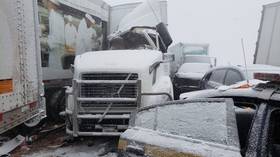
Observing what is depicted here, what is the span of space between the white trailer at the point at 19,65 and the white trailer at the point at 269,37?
7.65 m

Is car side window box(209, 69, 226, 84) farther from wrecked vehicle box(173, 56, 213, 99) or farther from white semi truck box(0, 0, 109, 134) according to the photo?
white semi truck box(0, 0, 109, 134)

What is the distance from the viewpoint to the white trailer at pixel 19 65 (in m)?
3.72

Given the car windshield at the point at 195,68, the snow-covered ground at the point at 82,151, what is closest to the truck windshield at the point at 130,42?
the snow-covered ground at the point at 82,151

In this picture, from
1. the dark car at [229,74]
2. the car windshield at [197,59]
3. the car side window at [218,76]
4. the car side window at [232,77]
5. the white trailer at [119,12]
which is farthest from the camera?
the car windshield at [197,59]

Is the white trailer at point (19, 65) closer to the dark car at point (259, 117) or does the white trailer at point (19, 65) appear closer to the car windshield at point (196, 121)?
the car windshield at point (196, 121)

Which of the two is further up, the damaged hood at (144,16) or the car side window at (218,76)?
the damaged hood at (144,16)

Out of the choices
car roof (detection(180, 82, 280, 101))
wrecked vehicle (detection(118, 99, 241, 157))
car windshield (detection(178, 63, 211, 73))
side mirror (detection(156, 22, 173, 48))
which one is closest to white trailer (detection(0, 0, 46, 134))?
wrecked vehicle (detection(118, 99, 241, 157))

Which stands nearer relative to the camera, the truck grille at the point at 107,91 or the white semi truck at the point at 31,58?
the white semi truck at the point at 31,58

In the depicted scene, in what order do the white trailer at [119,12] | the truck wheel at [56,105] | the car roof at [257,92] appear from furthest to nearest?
the white trailer at [119,12] → the truck wheel at [56,105] → the car roof at [257,92]

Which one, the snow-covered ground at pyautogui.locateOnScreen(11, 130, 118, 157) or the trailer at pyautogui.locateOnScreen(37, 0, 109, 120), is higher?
the trailer at pyautogui.locateOnScreen(37, 0, 109, 120)

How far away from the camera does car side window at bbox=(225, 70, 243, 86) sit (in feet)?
25.5

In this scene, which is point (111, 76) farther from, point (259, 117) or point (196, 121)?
point (259, 117)

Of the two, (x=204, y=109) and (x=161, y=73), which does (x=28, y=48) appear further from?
(x=161, y=73)

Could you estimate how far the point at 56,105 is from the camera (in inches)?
322
